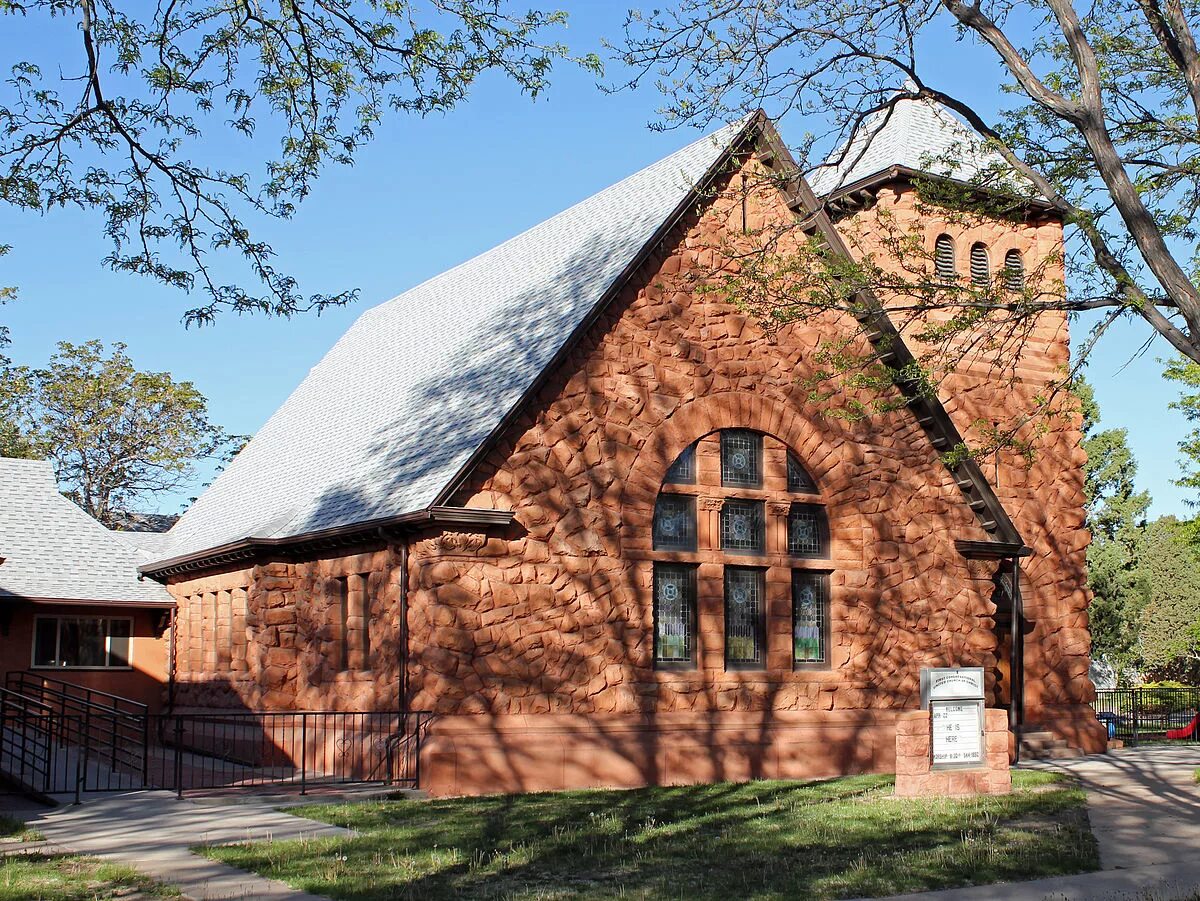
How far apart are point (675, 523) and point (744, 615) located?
1.82 metres

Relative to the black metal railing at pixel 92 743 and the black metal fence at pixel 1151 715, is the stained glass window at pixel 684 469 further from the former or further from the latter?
the black metal fence at pixel 1151 715

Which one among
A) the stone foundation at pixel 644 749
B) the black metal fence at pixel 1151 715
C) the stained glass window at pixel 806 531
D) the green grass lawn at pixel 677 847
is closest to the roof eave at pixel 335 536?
the stone foundation at pixel 644 749

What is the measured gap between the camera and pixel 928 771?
56.8 feet

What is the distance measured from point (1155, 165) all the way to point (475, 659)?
33.8 ft

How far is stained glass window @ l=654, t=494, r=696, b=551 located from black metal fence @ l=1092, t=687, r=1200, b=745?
37.2ft

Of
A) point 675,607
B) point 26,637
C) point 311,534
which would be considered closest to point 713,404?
point 675,607

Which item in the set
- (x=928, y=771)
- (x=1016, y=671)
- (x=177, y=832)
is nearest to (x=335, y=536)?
(x=177, y=832)

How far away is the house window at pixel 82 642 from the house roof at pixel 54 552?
0.87m

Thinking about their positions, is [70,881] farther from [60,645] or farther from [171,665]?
[60,645]

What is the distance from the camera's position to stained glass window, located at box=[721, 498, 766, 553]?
20672 millimetres

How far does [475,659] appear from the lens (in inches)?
713

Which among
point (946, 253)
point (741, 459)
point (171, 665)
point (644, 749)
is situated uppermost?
point (946, 253)

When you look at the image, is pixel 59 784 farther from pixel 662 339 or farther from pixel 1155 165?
pixel 1155 165

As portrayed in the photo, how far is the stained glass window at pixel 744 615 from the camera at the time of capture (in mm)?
20484
